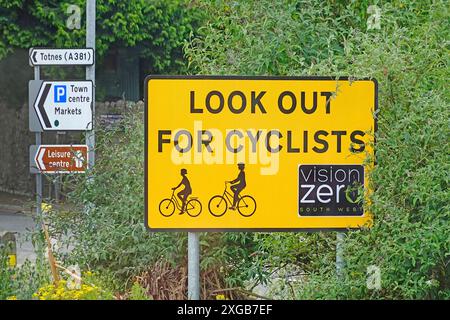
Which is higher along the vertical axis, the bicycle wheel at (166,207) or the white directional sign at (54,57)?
the white directional sign at (54,57)

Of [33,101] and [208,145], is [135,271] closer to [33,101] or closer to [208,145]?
[208,145]

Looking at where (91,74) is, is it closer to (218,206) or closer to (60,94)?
(60,94)

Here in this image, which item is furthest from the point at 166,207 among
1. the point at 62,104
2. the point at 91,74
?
the point at 91,74

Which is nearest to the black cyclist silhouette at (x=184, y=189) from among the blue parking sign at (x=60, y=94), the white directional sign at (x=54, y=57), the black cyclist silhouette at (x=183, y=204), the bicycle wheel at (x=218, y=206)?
the black cyclist silhouette at (x=183, y=204)

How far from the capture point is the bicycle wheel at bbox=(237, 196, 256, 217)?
19.1 ft

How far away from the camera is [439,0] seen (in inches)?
285

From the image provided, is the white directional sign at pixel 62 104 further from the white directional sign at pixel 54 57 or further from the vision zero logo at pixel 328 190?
the vision zero logo at pixel 328 190

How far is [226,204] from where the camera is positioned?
5.79m

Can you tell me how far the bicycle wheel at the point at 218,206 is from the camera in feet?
19.0

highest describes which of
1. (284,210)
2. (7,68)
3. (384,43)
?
(7,68)

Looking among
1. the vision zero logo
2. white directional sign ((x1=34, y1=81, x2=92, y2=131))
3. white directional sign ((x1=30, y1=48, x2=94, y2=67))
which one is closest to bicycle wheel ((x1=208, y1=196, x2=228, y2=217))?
the vision zero logo
